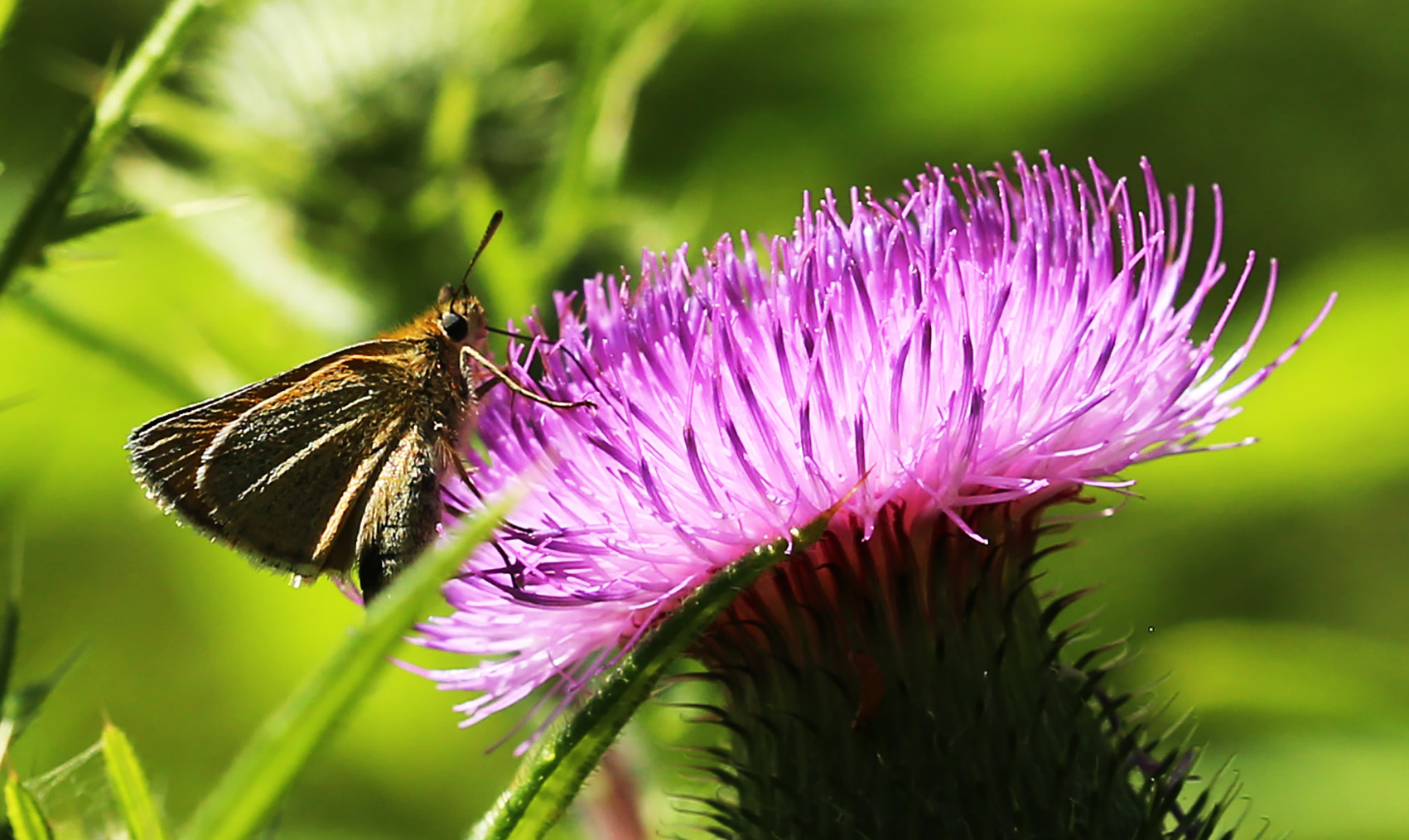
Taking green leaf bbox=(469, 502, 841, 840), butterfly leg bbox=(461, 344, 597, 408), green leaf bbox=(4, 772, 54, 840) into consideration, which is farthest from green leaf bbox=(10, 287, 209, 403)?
green leaf bbox=(469, 502, 841, 840)

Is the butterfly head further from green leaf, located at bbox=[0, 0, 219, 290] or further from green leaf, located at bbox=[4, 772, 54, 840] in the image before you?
green leaf, located at bbox=[4, 772, 54, 840]

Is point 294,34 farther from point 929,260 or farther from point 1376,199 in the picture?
point 1376,199

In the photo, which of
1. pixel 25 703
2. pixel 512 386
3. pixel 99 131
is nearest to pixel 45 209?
pixel 99 131

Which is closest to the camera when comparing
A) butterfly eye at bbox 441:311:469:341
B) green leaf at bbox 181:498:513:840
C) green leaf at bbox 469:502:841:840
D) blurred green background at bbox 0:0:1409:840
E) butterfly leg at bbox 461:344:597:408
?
green leaf at bbox 181:498:513:840

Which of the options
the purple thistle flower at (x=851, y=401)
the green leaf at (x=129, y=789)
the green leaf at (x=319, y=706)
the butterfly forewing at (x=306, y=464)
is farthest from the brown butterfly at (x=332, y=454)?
the green leaf at (x=319, y=706)

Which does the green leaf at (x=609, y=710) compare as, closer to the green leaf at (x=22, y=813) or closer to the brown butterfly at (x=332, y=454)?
the green leaf at (x=22, y=813)

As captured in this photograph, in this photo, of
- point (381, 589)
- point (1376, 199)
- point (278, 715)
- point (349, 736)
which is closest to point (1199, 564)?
point (1376, 199)
